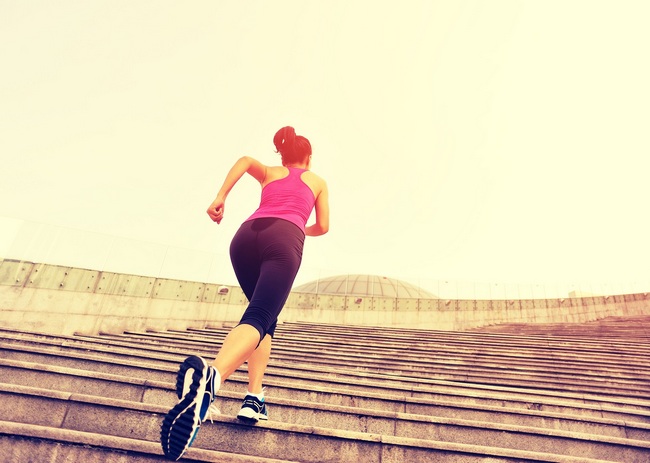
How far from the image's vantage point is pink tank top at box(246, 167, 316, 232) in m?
2.07

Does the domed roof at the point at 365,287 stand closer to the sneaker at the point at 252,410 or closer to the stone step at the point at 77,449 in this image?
the sneaker at the point at 252,410

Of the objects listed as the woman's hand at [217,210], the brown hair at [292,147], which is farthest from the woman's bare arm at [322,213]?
the woman's hand at [217,210]

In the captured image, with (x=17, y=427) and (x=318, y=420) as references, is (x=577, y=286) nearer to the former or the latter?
(x=318, y=420)

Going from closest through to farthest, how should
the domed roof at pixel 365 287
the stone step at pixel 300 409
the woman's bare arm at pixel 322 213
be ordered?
the woman's bare arm at pixel 322 213
the stone step at pixel 300 409
the domed roof at pixel 365 287

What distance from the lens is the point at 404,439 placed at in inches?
83.4

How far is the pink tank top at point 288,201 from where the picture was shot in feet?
6.78

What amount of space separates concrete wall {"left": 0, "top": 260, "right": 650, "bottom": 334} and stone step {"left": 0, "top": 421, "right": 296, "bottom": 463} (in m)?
6.88

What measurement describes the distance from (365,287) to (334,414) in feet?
58.2

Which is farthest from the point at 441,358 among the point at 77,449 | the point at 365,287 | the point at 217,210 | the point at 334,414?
the point at 365,287

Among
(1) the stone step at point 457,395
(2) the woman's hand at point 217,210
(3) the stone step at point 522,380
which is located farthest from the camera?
(3) the stone step at point 522,380

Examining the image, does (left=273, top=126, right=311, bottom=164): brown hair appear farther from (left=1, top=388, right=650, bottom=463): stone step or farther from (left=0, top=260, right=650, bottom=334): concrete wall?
(left=0, top=260, right=650, bottom=334): concrete wall

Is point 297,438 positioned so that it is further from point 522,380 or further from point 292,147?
point 522,380

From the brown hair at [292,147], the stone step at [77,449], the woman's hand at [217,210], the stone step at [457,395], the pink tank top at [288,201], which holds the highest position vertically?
the brown hair at [292,147]

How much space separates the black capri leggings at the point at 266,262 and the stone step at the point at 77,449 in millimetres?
705
